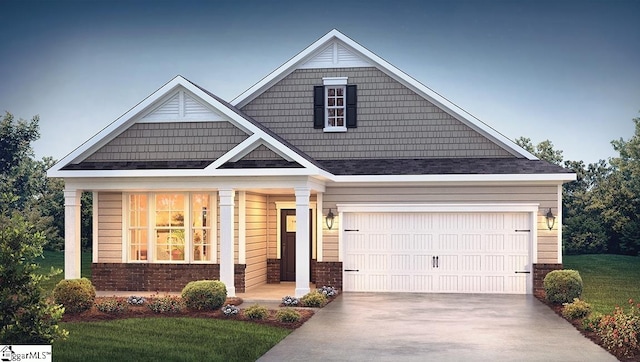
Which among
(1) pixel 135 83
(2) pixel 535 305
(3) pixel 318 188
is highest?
(1) pixel 135 83

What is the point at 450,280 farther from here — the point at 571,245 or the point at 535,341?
the point at 571,245

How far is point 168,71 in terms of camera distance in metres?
48.8

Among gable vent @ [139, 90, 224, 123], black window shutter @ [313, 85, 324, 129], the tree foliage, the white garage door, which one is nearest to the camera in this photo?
gable vent @ [139, 90, 224, 123]

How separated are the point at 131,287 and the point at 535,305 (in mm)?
10282

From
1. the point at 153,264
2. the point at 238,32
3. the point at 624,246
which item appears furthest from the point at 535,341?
the point at 238,32

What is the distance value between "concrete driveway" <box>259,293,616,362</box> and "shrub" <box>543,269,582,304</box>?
1.43 feet

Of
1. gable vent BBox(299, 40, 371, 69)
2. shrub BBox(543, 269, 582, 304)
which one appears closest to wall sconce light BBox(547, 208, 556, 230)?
shrub BBox(543, 269, 582, 304)

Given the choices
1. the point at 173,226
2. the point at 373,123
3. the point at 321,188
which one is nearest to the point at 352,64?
the point at 373,123

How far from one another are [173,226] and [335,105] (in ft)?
18.9

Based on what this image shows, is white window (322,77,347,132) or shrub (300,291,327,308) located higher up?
white window (322,77,347,132)

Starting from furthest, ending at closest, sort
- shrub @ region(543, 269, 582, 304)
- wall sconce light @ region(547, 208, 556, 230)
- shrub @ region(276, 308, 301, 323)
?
wall sconce light @ region(547, 208, 556, 230), shrub @ region(543, 269, 582, 304), shrub @ region(276, 308, 301, 323)

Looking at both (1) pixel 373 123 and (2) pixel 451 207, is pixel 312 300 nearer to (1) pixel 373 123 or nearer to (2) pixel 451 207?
(2) pixel 451 207

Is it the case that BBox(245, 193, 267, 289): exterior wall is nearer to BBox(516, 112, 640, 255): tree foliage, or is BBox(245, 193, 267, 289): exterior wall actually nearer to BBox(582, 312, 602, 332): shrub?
BBox(582, 312, 602, 332): shrub

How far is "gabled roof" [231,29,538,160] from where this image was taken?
21.9 m
